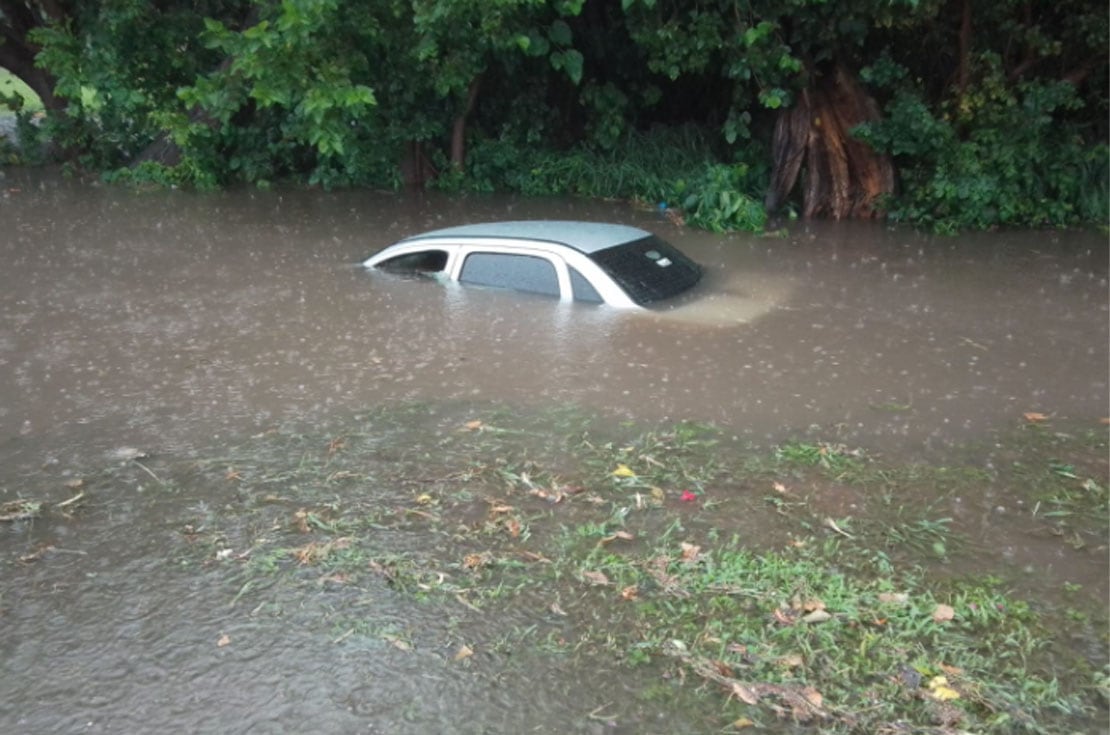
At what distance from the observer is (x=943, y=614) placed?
15.5 ft

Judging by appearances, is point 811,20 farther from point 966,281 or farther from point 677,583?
point 677,583

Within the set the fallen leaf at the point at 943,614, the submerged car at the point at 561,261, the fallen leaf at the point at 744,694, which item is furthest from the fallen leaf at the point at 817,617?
the submerged car at the point at 561,261

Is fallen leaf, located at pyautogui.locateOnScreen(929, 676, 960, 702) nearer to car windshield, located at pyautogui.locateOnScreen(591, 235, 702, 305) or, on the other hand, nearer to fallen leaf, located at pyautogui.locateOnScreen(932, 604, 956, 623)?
fallen leaf, located at pyautogui.locateOnScreen(932, 604, 956, 623)

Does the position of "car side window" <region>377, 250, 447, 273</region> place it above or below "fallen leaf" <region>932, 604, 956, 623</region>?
above

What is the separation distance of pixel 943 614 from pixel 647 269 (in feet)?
15.8

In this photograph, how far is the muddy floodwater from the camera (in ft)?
14.4

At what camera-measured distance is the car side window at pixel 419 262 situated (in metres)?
9.63

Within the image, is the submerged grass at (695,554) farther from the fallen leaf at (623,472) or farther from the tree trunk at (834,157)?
the tree trunk at (834,157)

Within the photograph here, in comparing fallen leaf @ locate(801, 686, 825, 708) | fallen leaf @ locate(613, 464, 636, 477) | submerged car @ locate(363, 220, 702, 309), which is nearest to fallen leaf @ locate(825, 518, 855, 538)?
fallen leaf @ locate(613, 464, 636, 477)

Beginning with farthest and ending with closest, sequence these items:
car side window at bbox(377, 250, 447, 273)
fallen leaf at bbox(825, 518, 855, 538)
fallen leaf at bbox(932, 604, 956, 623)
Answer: car side window at bbox(377, 250, 447, 273)
fallen leaf at bbox(825, 518, 855, 538)
fallen leaf at bbox(932, 604, 956, 623)

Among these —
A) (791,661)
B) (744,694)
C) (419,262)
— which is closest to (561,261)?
(419,262)

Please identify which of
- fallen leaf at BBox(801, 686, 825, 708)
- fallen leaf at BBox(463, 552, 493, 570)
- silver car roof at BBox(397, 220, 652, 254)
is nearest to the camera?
fallen leaf at BBox(801, 686, 825, 708)

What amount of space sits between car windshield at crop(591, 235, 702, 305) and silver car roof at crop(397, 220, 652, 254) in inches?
3.4

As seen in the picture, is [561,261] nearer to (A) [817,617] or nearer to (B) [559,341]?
(B) [559,341]
